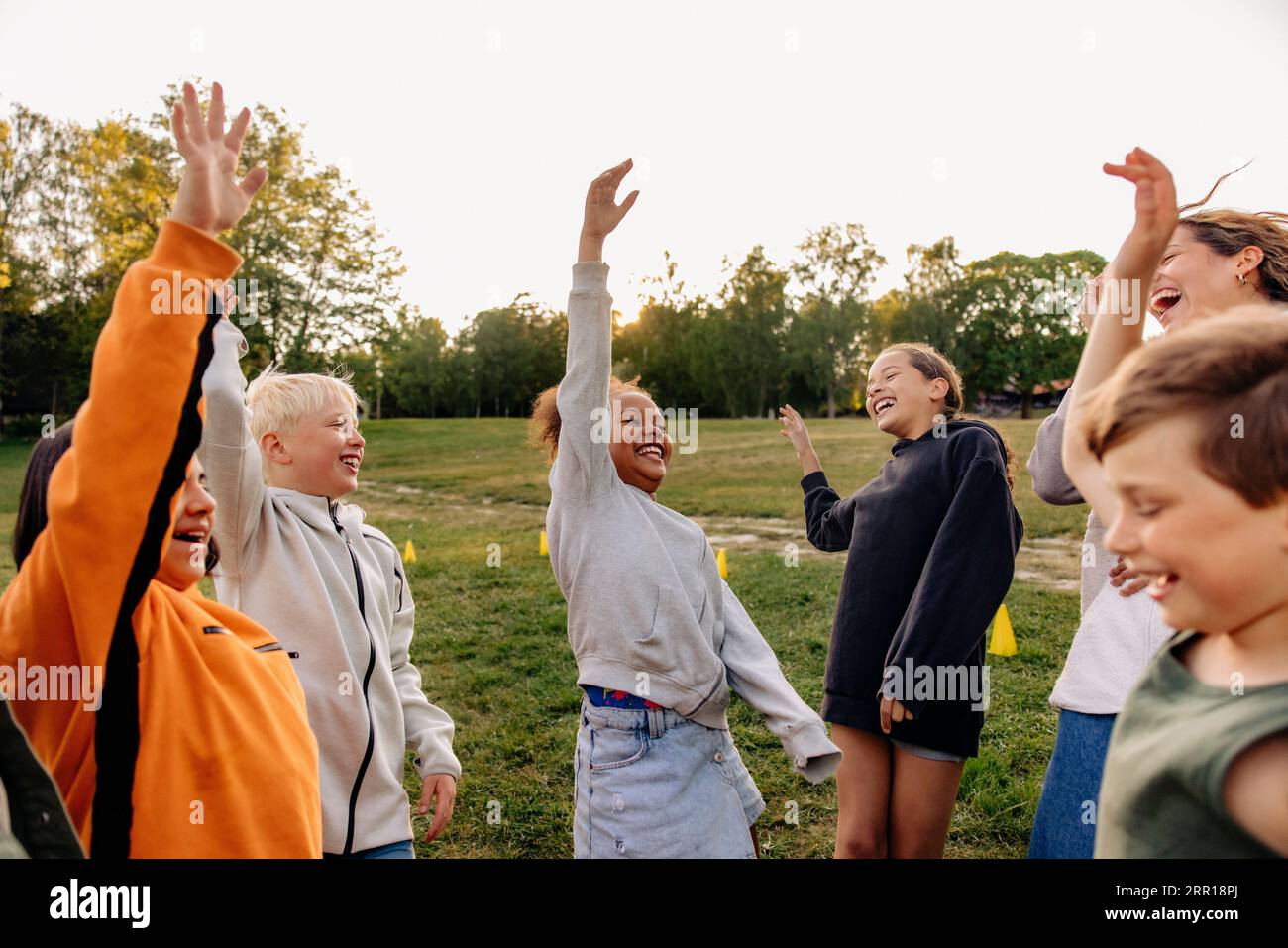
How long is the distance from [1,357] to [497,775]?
3221cm

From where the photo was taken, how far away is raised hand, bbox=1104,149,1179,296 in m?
1.43

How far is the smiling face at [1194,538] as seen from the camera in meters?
1.07

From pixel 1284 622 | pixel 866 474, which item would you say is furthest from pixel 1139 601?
pixel 866 474

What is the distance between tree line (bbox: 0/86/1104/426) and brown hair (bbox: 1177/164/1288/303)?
23932mm

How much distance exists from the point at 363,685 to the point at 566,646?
4.60 m

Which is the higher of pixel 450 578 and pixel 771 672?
pixel 771 672

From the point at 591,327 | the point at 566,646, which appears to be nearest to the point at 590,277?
the point at 591,327

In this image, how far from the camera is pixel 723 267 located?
39469mm

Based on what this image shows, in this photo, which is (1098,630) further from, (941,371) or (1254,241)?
(941,371)

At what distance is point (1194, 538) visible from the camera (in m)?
1.09

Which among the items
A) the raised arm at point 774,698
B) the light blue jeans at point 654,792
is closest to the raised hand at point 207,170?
the light blue jeans at point 654,792

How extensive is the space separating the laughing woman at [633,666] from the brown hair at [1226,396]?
149cm

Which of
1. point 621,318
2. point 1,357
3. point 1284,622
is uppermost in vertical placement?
point 621,318
